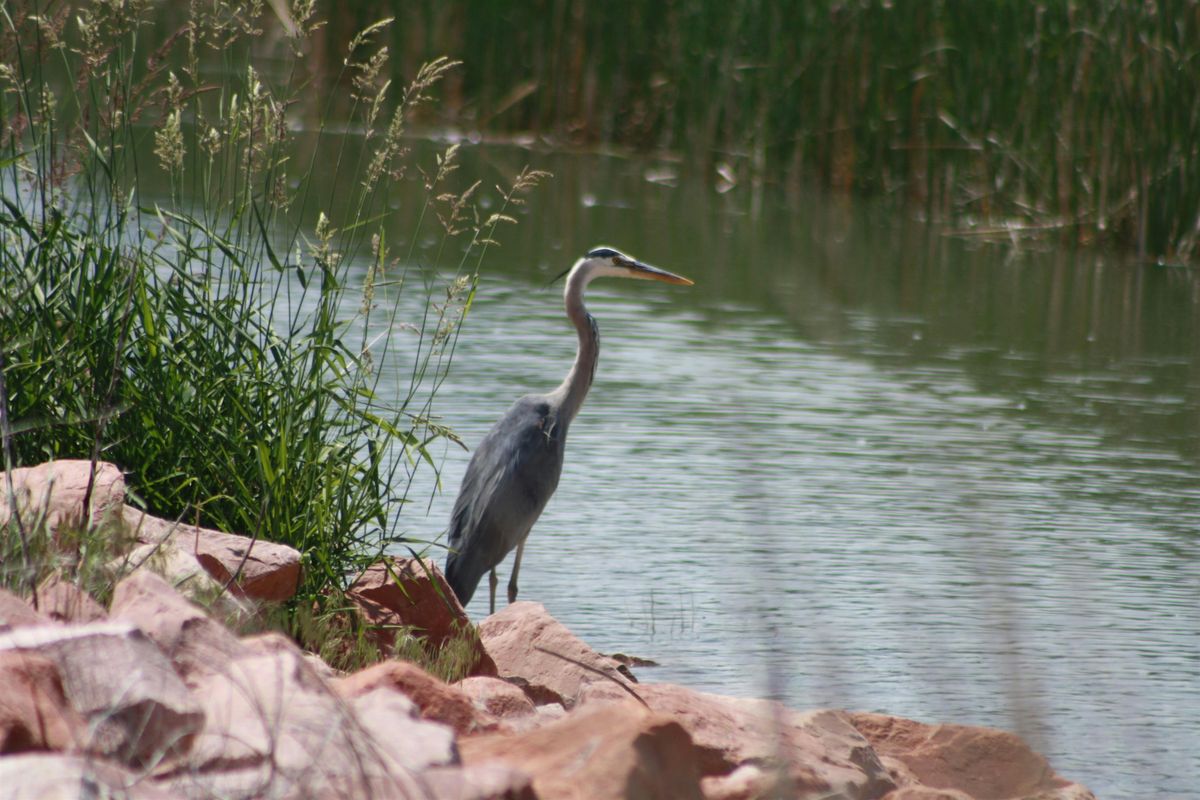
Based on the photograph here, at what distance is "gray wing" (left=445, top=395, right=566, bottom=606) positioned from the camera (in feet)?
16.7

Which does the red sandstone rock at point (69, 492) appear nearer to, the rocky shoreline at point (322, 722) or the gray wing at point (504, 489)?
the rocky shoreline at point (322, 722)

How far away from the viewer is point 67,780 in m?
2.27

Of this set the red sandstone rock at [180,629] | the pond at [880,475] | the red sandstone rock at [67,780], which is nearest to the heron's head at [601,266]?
the pond at [880,475]

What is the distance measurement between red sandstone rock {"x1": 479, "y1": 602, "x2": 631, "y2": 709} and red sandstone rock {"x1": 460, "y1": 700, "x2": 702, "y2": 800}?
101 cm

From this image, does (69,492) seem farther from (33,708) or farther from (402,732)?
(402,732)

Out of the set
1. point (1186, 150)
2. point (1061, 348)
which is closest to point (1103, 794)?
point (1061, 348)

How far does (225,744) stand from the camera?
2.53 meters

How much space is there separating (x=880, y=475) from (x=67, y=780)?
4.75m

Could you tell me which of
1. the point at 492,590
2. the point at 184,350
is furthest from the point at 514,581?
the point at 184,350

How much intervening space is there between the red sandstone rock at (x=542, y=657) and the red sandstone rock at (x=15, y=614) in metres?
1.23

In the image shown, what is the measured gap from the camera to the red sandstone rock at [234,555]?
3736 millimetres

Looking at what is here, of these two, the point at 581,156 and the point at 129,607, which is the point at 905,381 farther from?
the point at 581,156

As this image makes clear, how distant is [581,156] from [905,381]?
7295 millimetres

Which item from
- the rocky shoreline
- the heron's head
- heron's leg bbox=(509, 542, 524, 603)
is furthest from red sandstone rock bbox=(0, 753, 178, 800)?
the heron's head
